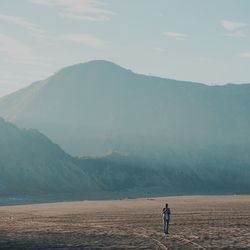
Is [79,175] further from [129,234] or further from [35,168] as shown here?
[129,234]

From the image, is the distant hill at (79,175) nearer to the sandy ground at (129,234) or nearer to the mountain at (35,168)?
the mountain at (35,168)

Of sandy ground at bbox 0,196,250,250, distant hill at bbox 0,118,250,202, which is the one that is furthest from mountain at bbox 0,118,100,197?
sandy ground at bbox 0,196,250,250

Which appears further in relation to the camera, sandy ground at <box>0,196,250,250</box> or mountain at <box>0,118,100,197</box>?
mountain at <box>0,118,100,197</box>

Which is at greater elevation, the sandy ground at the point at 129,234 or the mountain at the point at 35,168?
the mountain at the point at 35,168

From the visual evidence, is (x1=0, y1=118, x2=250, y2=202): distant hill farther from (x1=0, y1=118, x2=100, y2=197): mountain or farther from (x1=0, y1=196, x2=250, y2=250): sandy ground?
(x1=0, y1=196, x2=250, y2=250): sandy ground

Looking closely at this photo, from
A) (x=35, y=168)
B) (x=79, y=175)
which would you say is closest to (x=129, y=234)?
(x=35, y=168)

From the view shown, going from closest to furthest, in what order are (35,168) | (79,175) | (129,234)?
(129,234) < (35,168) < (79,175)

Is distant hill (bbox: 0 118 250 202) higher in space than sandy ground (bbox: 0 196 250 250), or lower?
higher

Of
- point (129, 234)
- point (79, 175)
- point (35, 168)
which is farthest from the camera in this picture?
point (79, 175)

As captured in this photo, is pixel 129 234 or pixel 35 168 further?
pixel 35 168

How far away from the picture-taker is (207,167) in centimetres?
17850

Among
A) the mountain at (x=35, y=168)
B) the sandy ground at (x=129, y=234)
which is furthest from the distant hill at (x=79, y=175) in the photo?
the sandy ground at (x=129, y=234)

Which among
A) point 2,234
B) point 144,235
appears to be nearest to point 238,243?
point 144,235

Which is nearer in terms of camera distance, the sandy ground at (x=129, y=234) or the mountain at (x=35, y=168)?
the sandy ground at (x=129, y=234)
